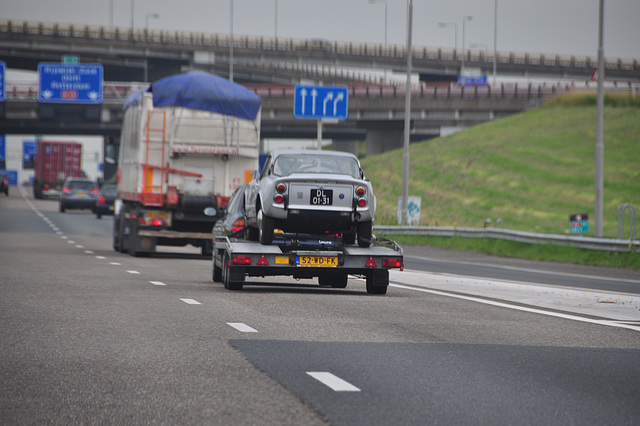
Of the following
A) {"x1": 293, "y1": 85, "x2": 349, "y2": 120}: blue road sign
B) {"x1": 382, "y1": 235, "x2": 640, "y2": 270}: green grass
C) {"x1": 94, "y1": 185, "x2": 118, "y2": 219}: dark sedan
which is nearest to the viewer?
{"x1": 382, "y1": 235, "x2": 640, "y2": 270}: green grass

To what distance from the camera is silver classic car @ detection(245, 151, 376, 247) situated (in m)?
14.1

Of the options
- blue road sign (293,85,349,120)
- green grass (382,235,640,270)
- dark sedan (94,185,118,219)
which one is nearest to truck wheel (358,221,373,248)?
green grass (382,235,640,270)

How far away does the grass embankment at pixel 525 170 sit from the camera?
4734cm

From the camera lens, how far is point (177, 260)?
902 inches

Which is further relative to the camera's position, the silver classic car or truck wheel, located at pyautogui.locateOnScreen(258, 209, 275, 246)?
truck wheel, located at pyautogui.locateOnScreen(258, 209, 275, 246)

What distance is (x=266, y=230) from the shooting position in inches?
567

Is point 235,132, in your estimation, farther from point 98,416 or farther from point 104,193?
point 104,193

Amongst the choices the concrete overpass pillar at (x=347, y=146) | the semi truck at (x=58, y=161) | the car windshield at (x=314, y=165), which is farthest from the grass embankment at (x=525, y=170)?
the concrete overpass pillar at (x=347, y=146)

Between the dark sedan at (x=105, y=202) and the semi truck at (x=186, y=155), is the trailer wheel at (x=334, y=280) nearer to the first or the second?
the semi truck at (x=186, y=155)

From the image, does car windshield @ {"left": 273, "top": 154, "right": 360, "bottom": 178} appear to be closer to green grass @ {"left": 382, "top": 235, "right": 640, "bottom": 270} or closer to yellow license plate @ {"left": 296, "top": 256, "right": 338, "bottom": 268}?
yellow license plate @ {"left": 296, "top": 256, "right": 338, "bottom": 268}

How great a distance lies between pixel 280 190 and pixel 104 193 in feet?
124

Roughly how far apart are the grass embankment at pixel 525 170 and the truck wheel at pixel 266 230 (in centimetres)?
2610

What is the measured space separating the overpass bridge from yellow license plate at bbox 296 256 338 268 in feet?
254

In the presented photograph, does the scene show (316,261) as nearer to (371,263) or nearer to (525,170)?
(371,263)
